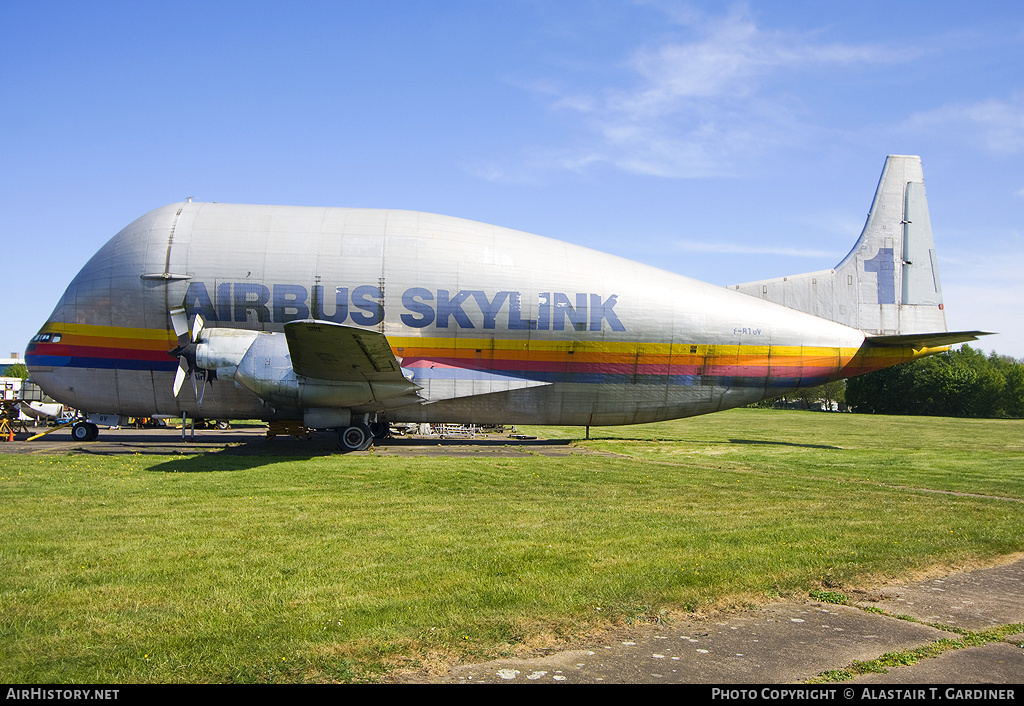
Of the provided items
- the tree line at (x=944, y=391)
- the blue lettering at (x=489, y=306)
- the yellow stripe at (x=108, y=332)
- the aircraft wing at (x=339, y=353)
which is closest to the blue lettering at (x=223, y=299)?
the yellow stripe at (x=108, y=332)

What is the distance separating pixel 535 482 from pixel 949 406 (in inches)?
3634

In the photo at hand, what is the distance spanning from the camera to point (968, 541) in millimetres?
9406

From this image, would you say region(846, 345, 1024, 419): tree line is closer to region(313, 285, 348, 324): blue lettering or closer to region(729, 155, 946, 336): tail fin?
region(729, 155, 946, 336): tail fin

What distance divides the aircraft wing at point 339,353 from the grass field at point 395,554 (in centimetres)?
351

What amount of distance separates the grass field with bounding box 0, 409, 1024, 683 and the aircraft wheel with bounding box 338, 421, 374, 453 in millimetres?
5199

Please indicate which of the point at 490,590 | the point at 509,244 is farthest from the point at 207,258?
the point at 490,590

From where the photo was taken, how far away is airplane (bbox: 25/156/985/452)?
2244 centimetres

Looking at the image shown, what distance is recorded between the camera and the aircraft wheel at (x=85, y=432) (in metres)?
24.9

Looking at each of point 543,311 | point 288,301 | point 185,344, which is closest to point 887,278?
point 543,311

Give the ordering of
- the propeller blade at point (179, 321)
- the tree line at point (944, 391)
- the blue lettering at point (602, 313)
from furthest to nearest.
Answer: the tree line at point (944, 391)
the blue lettering at point (602, 313)
the propeller blade at point (179, 321)

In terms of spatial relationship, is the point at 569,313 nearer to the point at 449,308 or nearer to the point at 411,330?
the point at 449,308

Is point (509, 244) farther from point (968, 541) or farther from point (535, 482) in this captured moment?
point (968, 541)

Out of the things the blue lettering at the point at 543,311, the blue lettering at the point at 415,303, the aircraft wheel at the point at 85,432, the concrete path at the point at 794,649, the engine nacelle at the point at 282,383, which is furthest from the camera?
the aircraft wheel at the point at 85,432

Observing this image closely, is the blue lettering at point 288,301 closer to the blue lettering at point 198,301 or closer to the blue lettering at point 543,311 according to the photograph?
the blue lettering at point 198,301
